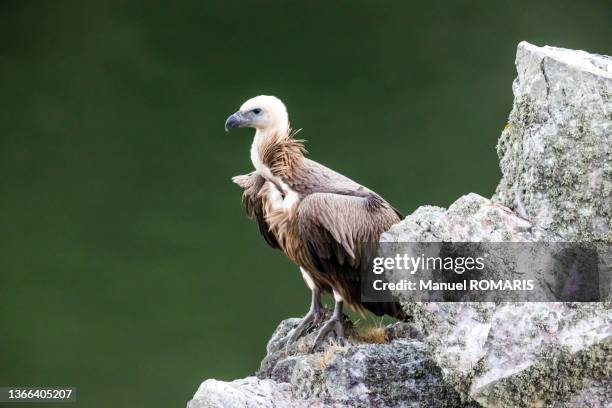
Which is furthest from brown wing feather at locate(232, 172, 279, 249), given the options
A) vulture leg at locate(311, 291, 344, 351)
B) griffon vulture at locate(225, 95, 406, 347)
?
vulture leg at locate(311, 291, 344, 351)

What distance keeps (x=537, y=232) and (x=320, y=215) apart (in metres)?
1.03

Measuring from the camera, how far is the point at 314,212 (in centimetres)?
402

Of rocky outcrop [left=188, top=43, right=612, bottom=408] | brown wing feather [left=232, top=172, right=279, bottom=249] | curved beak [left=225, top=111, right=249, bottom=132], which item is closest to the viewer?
rocky outcrop [left=188, top=43, right=612, bottom=408]

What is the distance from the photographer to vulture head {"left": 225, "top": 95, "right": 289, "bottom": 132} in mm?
4219

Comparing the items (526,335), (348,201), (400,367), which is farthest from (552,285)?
(348,201)

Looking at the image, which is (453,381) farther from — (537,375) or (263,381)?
(263,381)

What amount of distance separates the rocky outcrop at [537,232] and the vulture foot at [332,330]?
0.65 meters

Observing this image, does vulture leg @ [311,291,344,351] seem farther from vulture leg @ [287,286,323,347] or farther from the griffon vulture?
vulture leg @ [287,286,323,347]

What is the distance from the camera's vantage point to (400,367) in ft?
11.9

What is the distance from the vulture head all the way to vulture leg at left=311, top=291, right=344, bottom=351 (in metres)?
0.78

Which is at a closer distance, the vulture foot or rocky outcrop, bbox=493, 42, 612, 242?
rocky outcrop, bbox=493, 42, 612, 242

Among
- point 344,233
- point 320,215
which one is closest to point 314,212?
point 320,215

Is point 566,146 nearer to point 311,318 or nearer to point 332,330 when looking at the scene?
point 332,330

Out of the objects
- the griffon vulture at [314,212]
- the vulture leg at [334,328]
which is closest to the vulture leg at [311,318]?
the griffon vulture at [314,212]
